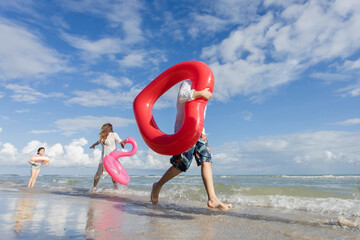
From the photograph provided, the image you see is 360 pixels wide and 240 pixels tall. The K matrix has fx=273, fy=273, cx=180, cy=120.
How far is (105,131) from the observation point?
6.98 m


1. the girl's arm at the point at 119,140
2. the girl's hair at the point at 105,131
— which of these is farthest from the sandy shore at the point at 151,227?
the girl's hair at the point at 105,131

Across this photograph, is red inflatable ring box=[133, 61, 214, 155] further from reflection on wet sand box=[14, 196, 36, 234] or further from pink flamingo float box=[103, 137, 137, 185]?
pink flamingo float box=[103, 137, 137, 185]

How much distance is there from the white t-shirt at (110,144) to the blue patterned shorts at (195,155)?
363 cm

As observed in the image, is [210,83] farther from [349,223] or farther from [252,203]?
[252,203]

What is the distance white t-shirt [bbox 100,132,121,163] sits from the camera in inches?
268

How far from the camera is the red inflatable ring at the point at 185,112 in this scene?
3.05m

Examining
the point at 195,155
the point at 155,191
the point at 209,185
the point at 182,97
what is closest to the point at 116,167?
the point at 155,191

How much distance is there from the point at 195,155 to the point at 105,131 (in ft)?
A: 13.3

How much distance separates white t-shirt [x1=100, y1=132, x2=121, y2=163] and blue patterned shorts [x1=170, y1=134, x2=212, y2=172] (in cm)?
363

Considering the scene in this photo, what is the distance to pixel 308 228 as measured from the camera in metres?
2.51

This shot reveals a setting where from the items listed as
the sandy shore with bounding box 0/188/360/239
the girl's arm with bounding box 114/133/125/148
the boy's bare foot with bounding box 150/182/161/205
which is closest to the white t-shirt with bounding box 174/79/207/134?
→ the boy's bare foot with bounding box 150/182/161/205

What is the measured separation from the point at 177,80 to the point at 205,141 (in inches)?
36.5

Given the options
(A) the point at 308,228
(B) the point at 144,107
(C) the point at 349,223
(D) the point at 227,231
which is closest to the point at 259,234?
(D) the point at 227,231

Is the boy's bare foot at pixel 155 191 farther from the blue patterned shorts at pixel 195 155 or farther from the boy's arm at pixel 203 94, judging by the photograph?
the boy's arm at pixel 203 94
